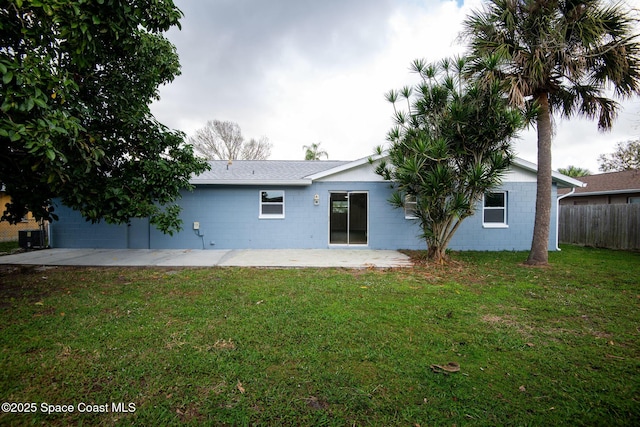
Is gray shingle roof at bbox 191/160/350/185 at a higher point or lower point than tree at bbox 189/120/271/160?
lower

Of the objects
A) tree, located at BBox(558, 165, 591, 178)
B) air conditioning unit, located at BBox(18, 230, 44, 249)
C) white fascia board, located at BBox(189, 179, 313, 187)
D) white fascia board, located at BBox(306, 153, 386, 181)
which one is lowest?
air conditioning unit, located at BBox(18, 230, 44, 249)

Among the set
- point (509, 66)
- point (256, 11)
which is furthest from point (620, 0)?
point (256, 11)

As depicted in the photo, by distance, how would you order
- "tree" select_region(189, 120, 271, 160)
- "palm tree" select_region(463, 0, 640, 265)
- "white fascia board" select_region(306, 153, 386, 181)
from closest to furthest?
"palm tree" select_region(463, 0, 640, 265) → "white fascia board" select_region(306, 153, 386, 181) → "tree" select_region(189, 120, 271, 160)

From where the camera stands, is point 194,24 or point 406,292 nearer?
point 406,292

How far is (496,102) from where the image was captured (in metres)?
6.62

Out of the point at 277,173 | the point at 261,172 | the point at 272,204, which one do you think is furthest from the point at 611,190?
the point at 261,172

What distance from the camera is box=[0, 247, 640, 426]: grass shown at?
7.10 feet

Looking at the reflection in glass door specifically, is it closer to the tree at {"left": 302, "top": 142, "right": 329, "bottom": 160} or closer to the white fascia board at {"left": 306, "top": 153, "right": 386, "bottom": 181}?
the white fascia board at {"left": 306, "top": 153, "right": 386, "bottom": 181}

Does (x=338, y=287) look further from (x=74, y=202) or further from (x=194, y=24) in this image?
(x=194, y=24)

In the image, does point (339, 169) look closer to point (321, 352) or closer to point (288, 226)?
point (288, 226)

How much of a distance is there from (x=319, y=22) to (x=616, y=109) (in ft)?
32.1

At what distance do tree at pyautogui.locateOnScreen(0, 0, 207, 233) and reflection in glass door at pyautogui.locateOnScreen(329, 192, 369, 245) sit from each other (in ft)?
17.0

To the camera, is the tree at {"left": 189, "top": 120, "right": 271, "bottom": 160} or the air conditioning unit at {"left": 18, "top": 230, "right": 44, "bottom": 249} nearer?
the air conditioning unit at {"left": 18, "top": 230, "right": 44, "bottom": 249}

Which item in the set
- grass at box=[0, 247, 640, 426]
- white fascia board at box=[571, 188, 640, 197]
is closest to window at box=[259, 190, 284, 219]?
grass at box=[0, 247, 640, 426]
